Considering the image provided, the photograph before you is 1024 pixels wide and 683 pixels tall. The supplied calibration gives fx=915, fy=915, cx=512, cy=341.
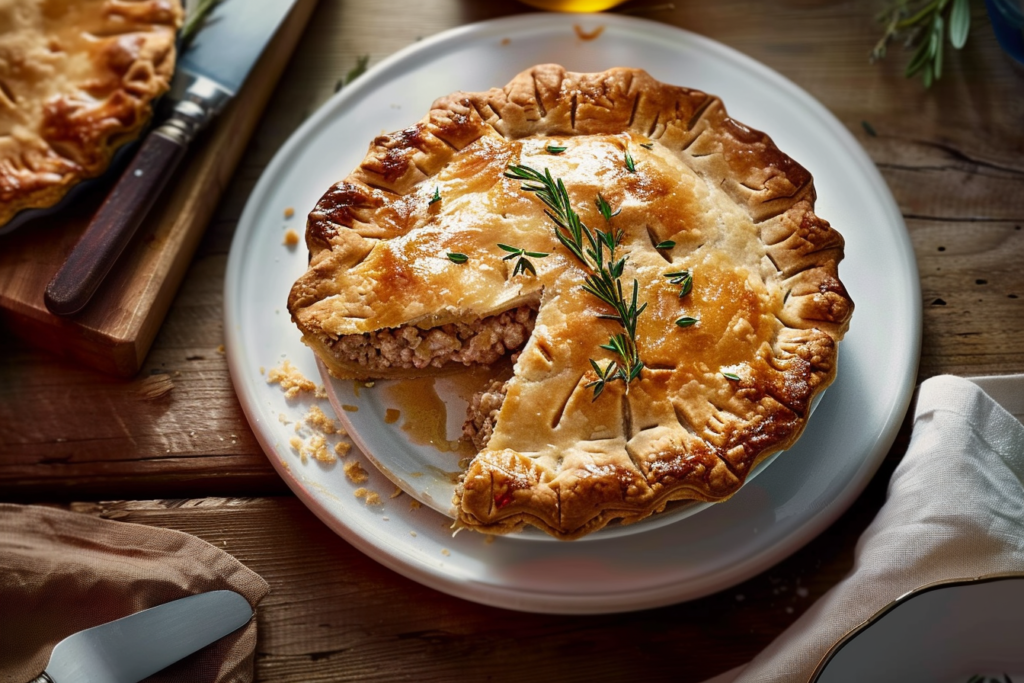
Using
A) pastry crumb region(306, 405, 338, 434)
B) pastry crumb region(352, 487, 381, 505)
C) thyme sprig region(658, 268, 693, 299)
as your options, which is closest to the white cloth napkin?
thyme sprig region(658, 268, 693, 299)

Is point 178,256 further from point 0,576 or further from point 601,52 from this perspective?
point 601,52

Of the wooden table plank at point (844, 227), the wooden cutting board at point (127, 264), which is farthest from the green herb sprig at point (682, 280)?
the wooden cutting board at point (127, 264)

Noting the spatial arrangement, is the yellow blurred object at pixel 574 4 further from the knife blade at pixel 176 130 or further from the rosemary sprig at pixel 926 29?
the rosemary sprig at pixel 926 29

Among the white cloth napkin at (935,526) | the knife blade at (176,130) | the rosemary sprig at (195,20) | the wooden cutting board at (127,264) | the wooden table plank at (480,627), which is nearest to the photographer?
the white cloth napkin at (935,526)

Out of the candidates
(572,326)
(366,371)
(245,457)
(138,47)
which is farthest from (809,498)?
(138,47)

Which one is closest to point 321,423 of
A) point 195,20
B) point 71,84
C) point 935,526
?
point 71,84

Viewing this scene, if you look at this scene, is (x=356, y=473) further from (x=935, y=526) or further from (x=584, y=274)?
(x=935, y=526)
